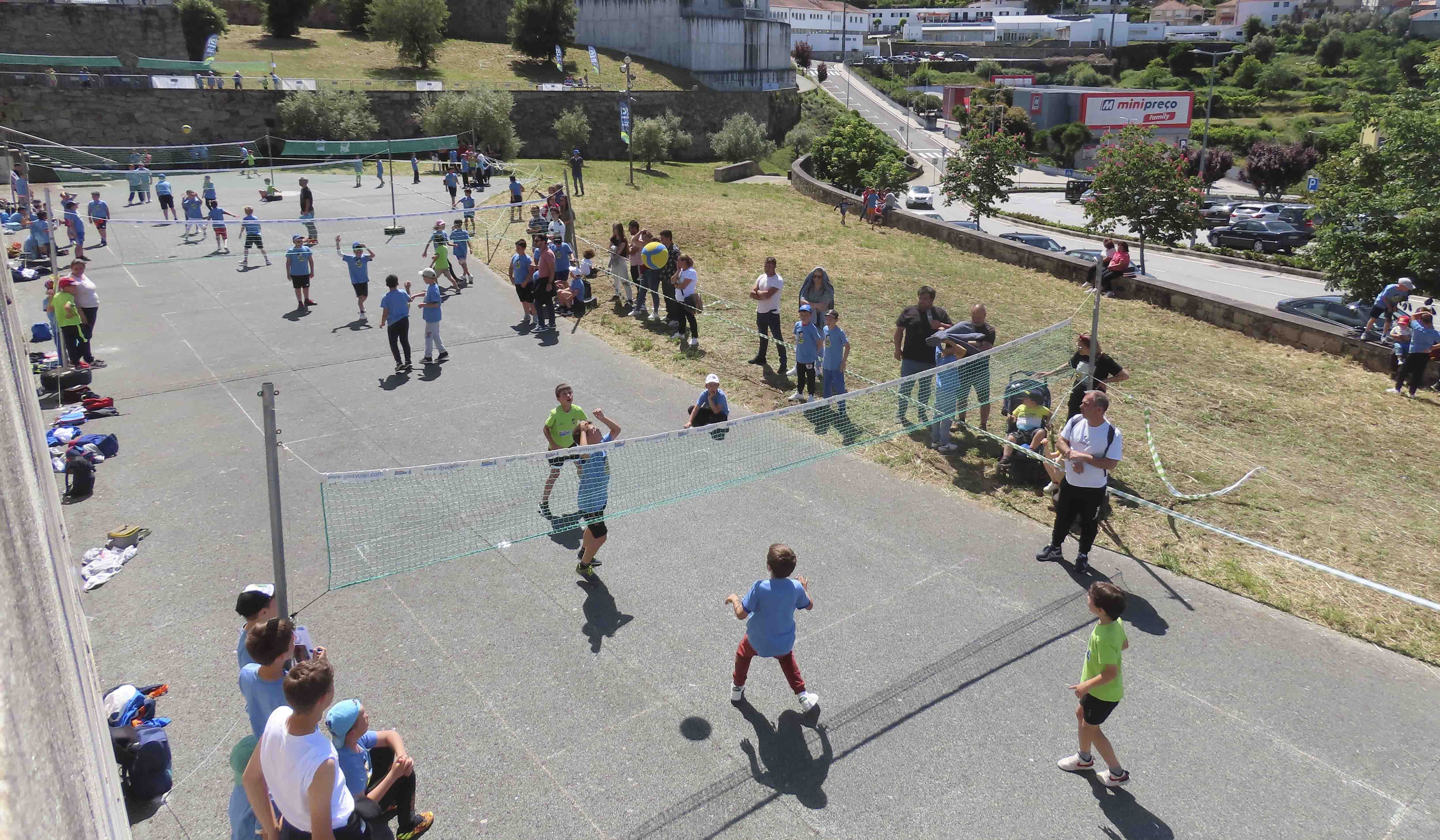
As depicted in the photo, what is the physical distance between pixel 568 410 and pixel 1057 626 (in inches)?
196

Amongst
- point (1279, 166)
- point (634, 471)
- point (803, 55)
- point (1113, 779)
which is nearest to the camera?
point (1113, 779)

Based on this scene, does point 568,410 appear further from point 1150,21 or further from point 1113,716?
point 1150,21

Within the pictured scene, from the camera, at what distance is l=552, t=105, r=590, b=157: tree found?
49312 mm

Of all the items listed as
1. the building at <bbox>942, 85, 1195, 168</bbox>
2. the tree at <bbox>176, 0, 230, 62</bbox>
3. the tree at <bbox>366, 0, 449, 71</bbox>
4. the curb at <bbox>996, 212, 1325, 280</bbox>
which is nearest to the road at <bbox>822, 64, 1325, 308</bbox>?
the curb at <bbox>996, 212, 1325, 280</bbox>

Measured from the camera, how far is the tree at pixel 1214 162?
58625 millimetres

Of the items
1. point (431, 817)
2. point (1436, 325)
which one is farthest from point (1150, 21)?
point (431, 817)

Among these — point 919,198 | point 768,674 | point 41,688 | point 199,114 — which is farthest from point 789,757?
point 199,114

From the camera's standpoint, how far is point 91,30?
47.4 meters

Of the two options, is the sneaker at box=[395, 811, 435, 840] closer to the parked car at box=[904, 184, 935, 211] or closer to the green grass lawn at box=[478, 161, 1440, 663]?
the green grass lawn at box=[478, 161, 1440, 663]

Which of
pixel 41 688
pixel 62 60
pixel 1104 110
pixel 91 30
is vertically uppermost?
pixel 91 30

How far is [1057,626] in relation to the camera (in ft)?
24.9

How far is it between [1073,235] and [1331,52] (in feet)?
330

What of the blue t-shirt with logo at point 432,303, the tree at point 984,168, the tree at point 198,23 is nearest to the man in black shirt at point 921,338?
the blue t-shirt with logo at point 432,303

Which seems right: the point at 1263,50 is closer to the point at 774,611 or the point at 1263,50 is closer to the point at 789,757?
the point at 774,611
